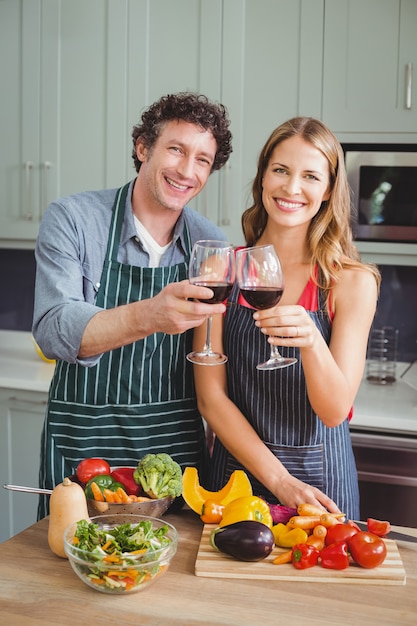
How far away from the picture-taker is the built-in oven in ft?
Result: 8.16

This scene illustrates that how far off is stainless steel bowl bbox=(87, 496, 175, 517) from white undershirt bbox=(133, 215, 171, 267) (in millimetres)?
769

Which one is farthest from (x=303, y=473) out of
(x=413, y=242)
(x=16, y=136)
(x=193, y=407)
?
(x=16, y=136)

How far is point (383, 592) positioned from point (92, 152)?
2.35m

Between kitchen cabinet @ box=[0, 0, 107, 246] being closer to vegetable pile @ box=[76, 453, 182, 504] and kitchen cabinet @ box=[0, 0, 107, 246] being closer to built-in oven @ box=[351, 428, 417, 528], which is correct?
built-in oven @ box=[351, 428, 417, 528]

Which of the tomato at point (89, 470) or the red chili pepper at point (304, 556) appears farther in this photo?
the tomato at point (89, 470)

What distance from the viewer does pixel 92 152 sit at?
3.10m

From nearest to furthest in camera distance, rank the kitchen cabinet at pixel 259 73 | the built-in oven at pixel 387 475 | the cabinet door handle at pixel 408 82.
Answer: the built-in oven at pixel 387 475, the cabinet door handle at pixel 408 82, the kitchen cabinet at pixel 259 73

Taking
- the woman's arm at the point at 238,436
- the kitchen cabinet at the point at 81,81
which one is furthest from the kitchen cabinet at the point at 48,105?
the woman's arm at the point at 238,436

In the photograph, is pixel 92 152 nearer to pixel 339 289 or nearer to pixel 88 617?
pixel 339 289

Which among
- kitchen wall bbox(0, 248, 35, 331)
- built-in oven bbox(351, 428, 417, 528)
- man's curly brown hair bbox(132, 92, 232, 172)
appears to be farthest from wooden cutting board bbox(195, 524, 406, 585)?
kitchen wall bbox(0, 248, 35, 331)

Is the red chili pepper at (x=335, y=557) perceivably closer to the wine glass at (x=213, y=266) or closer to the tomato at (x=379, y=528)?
the tomato at (x=379, y=528)

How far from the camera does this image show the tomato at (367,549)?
1202 mm

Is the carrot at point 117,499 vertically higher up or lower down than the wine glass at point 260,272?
lower down

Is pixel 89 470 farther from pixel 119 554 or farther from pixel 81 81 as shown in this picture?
pixel 81 81
